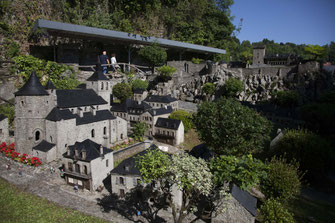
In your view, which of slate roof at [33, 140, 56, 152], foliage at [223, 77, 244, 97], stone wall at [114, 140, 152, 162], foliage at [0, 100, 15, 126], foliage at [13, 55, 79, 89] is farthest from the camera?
foliage at [223, 77, 244, 97]

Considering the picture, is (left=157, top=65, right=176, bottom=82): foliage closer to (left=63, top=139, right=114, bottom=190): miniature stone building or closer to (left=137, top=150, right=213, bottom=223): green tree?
(left=63, top=139, right=114, bottom=190): miniature stone building

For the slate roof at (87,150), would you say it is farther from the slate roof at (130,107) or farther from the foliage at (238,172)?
the slate roof at (130,107)

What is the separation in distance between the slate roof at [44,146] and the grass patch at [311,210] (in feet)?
92.4

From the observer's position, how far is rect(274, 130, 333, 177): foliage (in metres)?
27.8

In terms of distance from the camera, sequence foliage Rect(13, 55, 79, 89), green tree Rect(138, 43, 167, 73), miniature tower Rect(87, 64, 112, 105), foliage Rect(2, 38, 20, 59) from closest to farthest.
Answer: miniature tower Rect(87, 64, 112, 105) < foliage Rect(13, 55, 79, 89) < foliage Rect(2, 38, 20, 59) < green tree Rect(138, 43, 167, 73)

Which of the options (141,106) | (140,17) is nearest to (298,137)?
(141,106)

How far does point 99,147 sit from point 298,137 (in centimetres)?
2555

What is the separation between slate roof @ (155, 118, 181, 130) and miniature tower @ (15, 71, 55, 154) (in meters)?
16.9

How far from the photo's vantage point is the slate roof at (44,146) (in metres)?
26.5

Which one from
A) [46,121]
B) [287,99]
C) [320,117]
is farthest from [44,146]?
[287,99]

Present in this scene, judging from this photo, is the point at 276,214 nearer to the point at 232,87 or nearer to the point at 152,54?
the point at 232,87

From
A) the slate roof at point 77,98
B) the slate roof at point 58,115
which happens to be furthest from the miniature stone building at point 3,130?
the slate roof at point 77,98

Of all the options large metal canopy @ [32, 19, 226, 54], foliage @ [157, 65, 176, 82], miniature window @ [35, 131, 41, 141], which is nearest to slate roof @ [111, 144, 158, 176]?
miniature window @ [35, 131, 41, 141]

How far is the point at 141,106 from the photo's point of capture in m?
38.3
